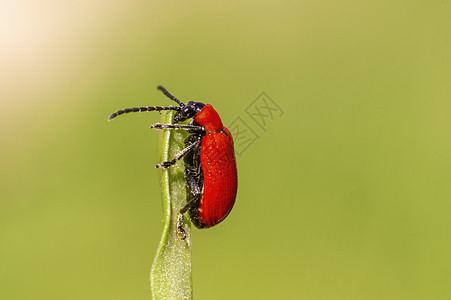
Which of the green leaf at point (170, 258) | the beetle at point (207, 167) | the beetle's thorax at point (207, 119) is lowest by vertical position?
the green leaf at point (170, 258)

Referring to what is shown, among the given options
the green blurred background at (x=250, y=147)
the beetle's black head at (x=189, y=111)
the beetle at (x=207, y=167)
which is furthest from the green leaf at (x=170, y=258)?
the green blurred background at (x=250, y=147)

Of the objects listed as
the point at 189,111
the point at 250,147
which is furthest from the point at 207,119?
the point at 250,147

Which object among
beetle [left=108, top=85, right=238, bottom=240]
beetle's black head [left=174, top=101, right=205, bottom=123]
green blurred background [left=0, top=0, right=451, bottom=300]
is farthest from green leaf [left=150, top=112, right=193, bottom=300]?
green blurred background [left=0, top=0, right=451, bottom=300]

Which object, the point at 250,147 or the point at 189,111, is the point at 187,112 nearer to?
the point at 189,111

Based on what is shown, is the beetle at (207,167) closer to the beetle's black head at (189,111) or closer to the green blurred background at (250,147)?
the beetle's black head at (189,111)

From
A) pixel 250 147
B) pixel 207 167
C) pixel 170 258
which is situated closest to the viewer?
pixel 170 258
